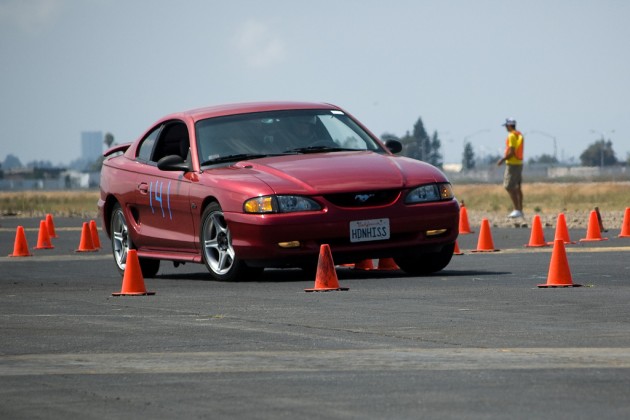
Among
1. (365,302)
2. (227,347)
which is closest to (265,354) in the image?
(227,347)

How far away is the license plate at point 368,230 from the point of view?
13.9 m

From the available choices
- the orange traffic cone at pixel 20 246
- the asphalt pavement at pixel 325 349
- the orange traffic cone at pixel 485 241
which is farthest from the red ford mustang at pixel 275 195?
the orange traffic cone at pixel 20 246

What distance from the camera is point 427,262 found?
14.9 metres

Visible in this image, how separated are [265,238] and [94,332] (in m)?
4.04

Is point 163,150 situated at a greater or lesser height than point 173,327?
greater

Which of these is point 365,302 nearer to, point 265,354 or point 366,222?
point 366,222

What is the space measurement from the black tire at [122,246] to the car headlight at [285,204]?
9.35 feet

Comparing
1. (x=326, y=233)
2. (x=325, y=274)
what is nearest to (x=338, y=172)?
(x=326, y=233)

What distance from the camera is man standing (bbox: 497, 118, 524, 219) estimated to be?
29.5 m

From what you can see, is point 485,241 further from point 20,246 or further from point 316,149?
point 20,246

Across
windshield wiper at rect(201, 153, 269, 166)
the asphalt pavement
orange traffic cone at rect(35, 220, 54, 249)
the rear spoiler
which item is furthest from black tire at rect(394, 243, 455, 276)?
orange traffic cone at rect(35, 220, 54, 249)

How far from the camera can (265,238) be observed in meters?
13.9

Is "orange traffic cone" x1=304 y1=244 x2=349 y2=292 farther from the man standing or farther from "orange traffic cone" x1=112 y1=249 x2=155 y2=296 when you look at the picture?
the man standing

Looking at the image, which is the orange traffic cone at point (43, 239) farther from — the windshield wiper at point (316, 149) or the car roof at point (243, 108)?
the windshield wiper at point (316, 149)
